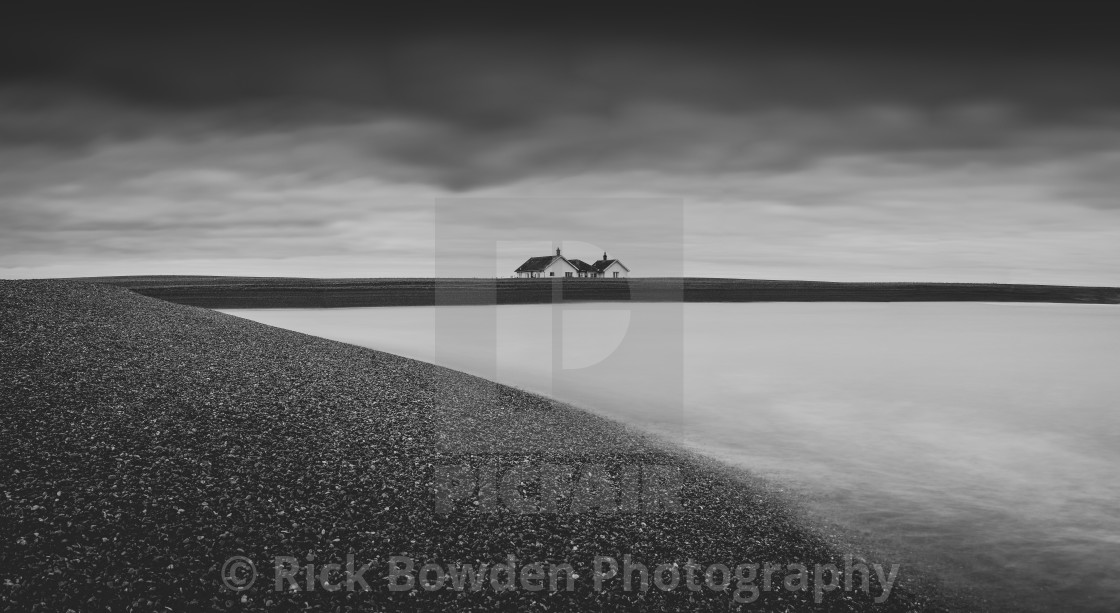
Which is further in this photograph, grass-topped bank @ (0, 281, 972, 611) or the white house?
the white house

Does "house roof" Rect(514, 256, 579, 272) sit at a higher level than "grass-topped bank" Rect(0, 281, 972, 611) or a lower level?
higher

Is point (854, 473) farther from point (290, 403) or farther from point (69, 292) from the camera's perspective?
point (69, 292)

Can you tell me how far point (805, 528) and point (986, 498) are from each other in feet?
11.9

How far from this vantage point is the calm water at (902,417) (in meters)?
8.13

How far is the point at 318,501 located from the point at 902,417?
1328 cm

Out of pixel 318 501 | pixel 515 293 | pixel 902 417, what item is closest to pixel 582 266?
pixel 515 293

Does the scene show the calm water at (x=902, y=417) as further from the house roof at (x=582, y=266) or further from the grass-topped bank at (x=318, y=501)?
the house roof at (x=582, y=266)

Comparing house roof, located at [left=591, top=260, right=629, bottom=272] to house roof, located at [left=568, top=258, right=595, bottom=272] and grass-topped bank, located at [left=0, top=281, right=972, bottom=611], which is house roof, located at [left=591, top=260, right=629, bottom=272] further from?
grass-topped bank, located at [left=0, top=281, right=972, bottom=611]

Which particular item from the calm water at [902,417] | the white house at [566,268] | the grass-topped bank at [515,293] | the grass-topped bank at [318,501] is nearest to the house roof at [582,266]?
the white house at [566,268]

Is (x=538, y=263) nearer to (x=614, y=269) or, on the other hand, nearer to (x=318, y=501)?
(x=614, y=269)

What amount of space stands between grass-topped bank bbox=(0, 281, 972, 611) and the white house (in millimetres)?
93169

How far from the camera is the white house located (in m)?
107

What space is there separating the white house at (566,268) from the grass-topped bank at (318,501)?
306 ft

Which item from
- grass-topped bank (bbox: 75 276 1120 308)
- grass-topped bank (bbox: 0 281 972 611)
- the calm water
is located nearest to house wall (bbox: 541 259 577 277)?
grass-topped bank (bbox: 75 276 1120 308)
